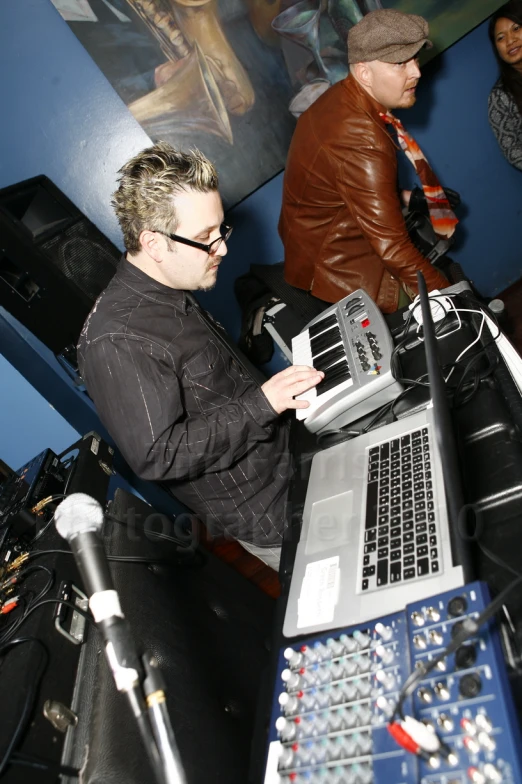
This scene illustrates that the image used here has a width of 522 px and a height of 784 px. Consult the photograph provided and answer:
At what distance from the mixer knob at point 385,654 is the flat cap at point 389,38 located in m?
1.96

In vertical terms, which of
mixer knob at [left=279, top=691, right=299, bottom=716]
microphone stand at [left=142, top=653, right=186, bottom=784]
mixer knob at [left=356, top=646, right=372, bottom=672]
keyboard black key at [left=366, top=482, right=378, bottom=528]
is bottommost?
keyboard black key at [left=366, top=482, right=378, bottom=528]

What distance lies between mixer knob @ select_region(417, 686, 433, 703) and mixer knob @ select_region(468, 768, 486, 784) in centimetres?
9

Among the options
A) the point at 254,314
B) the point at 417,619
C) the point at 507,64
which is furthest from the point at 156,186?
the point at 507,64

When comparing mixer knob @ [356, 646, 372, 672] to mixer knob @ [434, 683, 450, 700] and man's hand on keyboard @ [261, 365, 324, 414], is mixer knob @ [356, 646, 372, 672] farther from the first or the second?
man's hand on keyboard @ [261, 365, 324, 414]

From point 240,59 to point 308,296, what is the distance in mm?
1131

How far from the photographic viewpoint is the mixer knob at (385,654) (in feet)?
2.58

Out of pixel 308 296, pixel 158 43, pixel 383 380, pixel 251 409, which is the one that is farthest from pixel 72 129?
pixel 383 380

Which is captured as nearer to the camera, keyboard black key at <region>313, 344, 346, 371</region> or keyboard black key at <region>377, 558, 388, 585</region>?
keyboard black key at <region>377, 558, 388, 585</region>

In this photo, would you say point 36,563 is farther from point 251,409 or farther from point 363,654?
point 363,654

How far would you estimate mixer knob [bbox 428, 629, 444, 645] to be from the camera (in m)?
0.74

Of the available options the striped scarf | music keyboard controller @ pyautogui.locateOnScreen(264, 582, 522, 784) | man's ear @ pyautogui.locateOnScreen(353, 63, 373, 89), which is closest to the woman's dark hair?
the striped scarf

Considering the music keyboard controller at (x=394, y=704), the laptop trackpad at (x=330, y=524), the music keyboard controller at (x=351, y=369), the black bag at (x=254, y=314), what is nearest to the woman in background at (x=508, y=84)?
the black bag at (x=254, y=314)

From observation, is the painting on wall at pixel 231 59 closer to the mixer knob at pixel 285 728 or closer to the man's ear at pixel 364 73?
the man's ear at pixel 364 73

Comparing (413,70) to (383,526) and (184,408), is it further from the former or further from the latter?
(383,526)
